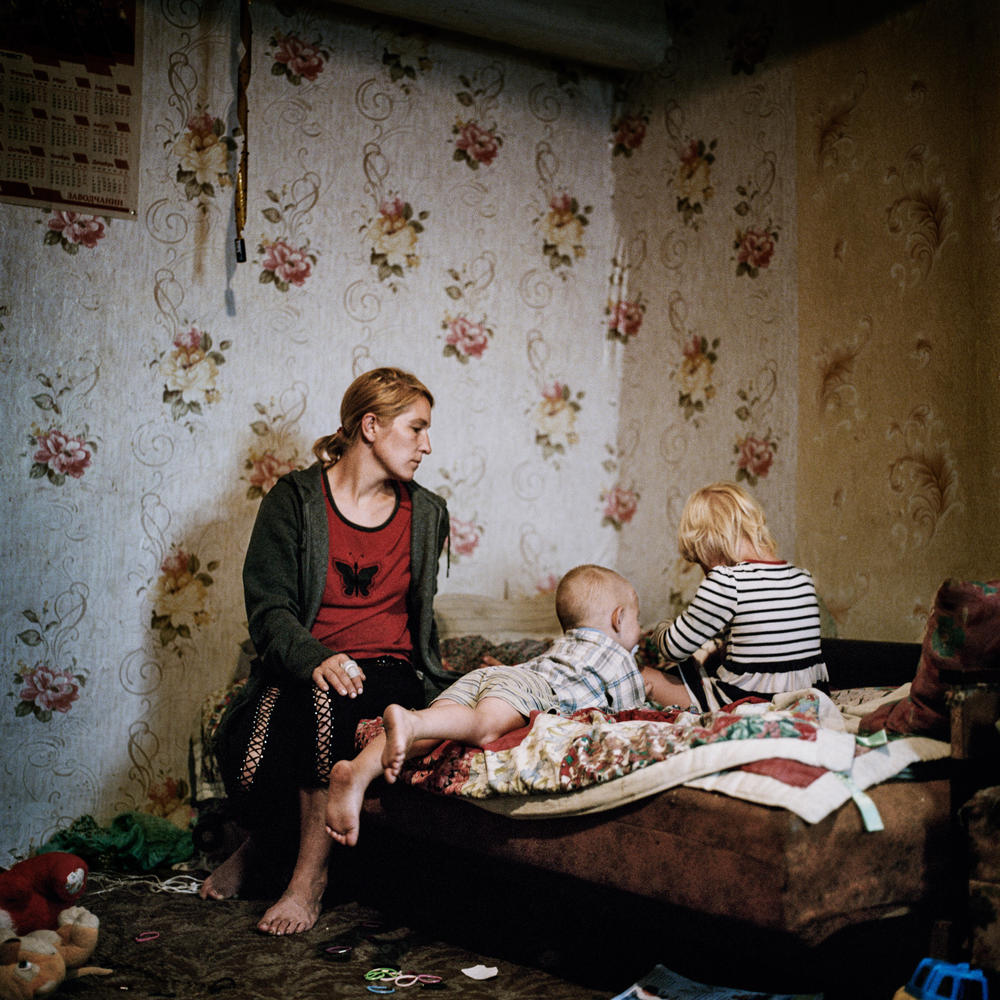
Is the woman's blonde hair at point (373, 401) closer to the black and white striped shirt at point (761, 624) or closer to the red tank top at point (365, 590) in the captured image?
the red tank top at point (365, 590)

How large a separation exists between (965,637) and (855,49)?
1.77 m

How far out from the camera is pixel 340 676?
1943 mm

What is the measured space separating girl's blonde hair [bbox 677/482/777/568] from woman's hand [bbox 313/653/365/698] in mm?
793

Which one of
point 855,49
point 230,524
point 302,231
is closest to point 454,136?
point 302,231

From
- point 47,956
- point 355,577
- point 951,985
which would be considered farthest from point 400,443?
point 951,985

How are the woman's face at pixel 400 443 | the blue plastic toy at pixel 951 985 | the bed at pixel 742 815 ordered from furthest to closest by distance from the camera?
the woman's face at pixel 400 443 < the bed at pixel 742 815 < the blue plastic toy at pixel 951 985

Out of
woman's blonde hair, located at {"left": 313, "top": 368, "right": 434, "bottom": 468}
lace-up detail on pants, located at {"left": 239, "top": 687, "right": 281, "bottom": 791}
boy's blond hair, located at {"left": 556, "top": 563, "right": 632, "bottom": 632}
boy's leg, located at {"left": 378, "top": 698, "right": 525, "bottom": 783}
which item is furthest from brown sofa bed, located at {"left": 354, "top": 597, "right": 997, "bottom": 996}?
woman's blonde hair, located at {"left": 313, "top": 368, "right": 434, "bottom": 468}

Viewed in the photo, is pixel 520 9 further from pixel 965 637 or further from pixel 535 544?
pixel 965 637

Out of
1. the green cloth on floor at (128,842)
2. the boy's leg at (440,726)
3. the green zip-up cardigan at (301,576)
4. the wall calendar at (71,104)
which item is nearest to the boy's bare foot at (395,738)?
the boy's leg at (440,726)

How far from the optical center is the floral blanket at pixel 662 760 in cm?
138

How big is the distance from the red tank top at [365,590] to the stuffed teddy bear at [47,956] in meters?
0.72

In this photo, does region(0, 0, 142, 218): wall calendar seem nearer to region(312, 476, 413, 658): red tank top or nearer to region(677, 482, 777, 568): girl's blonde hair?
region(312, 476, 413, 658): red tank top

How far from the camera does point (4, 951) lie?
60.4 inches

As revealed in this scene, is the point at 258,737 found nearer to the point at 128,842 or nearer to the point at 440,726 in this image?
the point at 440,726
